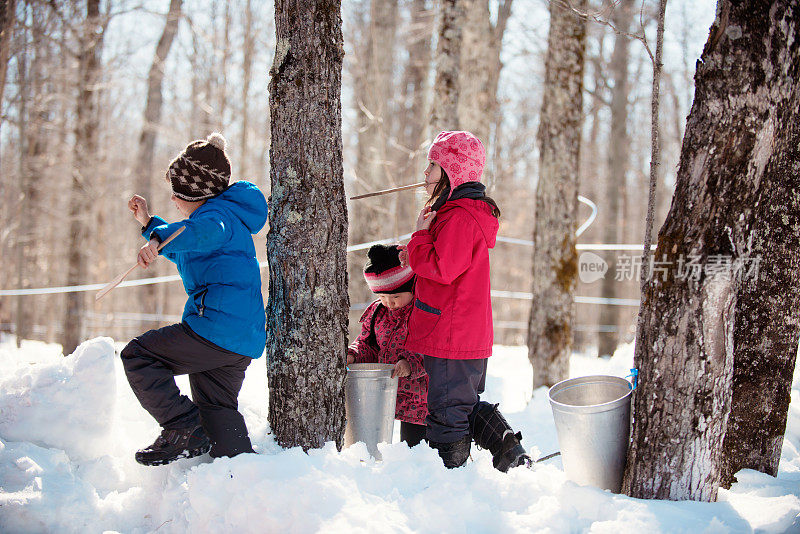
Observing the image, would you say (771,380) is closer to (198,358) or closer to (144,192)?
(198,358)

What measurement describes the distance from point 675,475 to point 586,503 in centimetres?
45

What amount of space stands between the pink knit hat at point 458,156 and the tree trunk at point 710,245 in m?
0.98

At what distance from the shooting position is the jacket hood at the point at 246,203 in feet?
9.34

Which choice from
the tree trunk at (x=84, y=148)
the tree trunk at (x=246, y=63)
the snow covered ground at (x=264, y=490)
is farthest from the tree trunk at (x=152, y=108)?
the snow covered ground at (x=264, y=490)

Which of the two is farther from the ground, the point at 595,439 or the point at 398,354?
the point at 398,354

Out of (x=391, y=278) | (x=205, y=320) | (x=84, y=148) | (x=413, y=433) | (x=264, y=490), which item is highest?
(x=84, y=148)

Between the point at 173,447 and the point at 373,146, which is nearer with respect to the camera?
the point at 173,447

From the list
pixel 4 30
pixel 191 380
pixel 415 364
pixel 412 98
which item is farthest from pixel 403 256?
pixel 412 98

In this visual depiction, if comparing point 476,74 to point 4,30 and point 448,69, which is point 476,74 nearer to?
point 448,69

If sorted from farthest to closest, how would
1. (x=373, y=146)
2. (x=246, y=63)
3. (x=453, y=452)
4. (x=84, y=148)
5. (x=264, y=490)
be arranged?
(x=246, y=63) < (x=373, y=146) < (x=84, y=148) < (x=453, y=452) < (x=264, y=490)

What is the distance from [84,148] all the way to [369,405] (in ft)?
24.7

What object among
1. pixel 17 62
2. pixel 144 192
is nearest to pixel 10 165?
pixel 17 62

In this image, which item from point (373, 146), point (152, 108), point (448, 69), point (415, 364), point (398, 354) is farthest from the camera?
point (152, 108)

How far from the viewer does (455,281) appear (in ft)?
9.89
